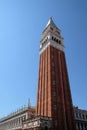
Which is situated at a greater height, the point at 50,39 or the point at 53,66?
the point at 50,39

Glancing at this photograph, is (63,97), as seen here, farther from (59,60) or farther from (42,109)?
(59,60)

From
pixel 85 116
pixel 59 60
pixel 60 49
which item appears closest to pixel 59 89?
pixel 59 60

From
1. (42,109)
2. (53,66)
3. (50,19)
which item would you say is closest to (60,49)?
(53,66)

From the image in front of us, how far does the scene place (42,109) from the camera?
4409 cm

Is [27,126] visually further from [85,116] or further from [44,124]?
[85,116]

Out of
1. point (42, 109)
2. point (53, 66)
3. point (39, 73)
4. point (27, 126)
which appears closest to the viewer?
point (27, 126)

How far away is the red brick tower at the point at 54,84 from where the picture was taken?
41938mm

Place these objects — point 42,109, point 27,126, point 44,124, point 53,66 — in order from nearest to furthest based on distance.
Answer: point 44,124 → point 27,126 → point 42,109 → point 53,66

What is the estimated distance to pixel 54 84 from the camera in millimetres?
45844

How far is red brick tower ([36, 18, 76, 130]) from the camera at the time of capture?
41938 millimetres

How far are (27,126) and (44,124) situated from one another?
6.09 meters

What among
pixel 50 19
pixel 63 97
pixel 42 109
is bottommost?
pixel 42 109

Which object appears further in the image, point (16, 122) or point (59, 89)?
point (16, 122)

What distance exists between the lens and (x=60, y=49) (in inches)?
2208
